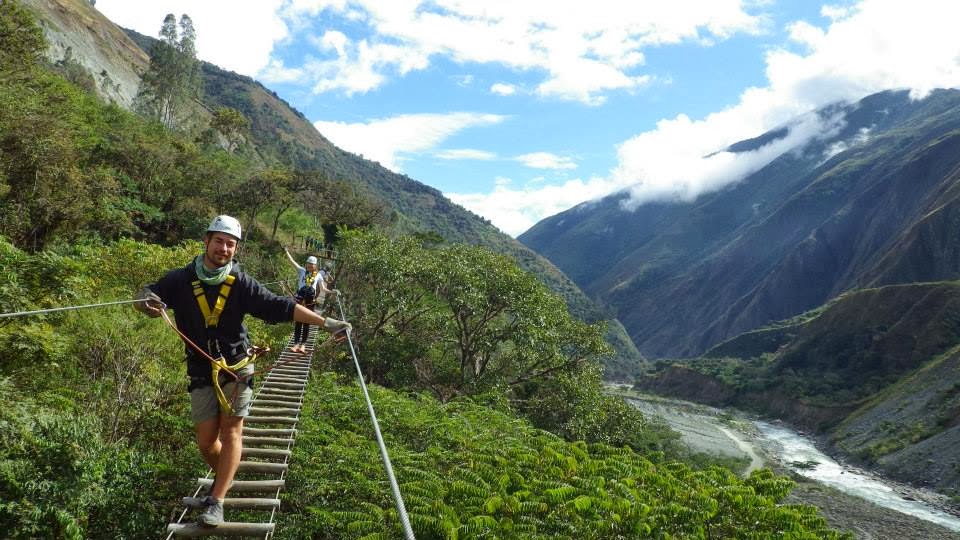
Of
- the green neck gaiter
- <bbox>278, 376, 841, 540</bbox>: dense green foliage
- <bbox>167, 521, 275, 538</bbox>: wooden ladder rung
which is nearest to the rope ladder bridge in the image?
<bbox>167, 521, 275, 538</bbox>: wooden ladder rung

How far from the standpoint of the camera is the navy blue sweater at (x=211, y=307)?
14.5 feet

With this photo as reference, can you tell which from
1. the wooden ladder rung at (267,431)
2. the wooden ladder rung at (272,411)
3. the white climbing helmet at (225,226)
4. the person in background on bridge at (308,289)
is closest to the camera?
the white climbing helmet at (225,226)

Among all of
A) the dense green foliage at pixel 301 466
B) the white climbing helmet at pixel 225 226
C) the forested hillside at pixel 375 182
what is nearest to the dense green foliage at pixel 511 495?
the dense green foliage at pixel 301 466

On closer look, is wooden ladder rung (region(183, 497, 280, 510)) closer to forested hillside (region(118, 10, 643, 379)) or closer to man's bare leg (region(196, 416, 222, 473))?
man's bare leg (region(196, 416, 222, 473))

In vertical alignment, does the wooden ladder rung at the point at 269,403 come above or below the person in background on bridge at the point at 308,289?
below

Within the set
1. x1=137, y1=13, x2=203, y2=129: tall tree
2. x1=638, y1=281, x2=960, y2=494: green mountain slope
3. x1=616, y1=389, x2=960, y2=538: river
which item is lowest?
x1=616, y1=389, x2=960, y2=538: river

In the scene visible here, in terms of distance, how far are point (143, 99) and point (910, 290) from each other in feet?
343

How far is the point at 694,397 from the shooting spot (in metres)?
90.6

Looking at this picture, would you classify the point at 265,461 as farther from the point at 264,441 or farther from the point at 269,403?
the point at 269,403

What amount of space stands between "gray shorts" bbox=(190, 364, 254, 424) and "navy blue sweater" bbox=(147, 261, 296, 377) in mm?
152

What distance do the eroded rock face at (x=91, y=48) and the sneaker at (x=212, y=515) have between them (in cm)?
7393

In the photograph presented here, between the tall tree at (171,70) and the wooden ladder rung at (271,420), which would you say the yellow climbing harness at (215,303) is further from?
the tall tree at (171,70)

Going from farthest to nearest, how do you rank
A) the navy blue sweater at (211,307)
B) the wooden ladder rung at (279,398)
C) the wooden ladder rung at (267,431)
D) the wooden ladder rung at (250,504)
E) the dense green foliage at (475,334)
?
the dense green foliage at (475,334) < the wooden ladder rung at (279,398) < the wooden ladder rung at (267,431) < the wooden ladder rung at (250,504) < the navy blue sweater at (211,307)

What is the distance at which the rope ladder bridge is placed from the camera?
4.70 metres
